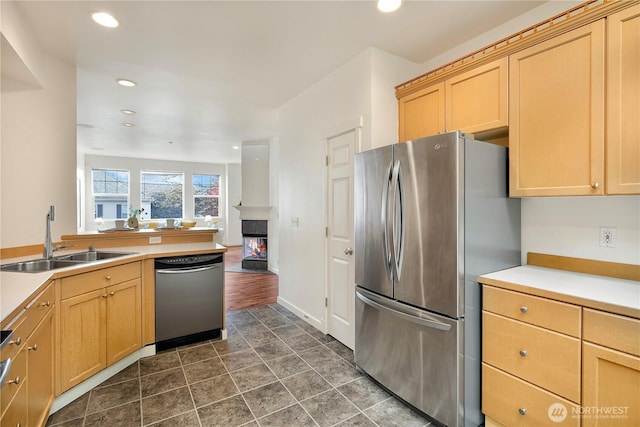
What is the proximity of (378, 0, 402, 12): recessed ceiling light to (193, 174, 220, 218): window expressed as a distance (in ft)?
28.6

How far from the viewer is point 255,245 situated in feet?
21.2

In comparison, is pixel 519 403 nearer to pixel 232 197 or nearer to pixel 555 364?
pixel 555 364

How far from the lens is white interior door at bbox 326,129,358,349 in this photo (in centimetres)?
278

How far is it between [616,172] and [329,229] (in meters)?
2.14

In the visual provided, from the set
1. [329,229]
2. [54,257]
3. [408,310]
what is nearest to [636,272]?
[408,310]

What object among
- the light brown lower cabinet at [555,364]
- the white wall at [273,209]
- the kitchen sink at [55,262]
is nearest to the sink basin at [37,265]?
the kitchen sink at [55,262]

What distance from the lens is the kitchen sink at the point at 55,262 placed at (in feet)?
7.07

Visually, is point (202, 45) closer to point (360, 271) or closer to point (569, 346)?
point (360, 271)

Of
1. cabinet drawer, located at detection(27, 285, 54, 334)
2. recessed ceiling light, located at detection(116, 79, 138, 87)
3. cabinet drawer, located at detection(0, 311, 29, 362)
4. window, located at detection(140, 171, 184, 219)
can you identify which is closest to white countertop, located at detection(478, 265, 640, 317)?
cabinet drawer, located at detection(0, 311, 29, 362)

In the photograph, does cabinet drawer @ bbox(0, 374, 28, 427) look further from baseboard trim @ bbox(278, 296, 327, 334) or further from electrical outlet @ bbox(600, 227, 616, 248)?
electrical outlet @ bbox(600, 227, 616, 248)

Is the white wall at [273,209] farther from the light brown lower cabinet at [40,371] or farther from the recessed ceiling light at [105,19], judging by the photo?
the light brown lower cabinet at [40,371]

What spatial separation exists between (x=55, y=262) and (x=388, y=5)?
310cm

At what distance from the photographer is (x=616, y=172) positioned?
146 cm

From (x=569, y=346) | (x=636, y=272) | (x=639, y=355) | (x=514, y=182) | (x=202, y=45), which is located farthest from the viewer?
(x=202, y=45)
